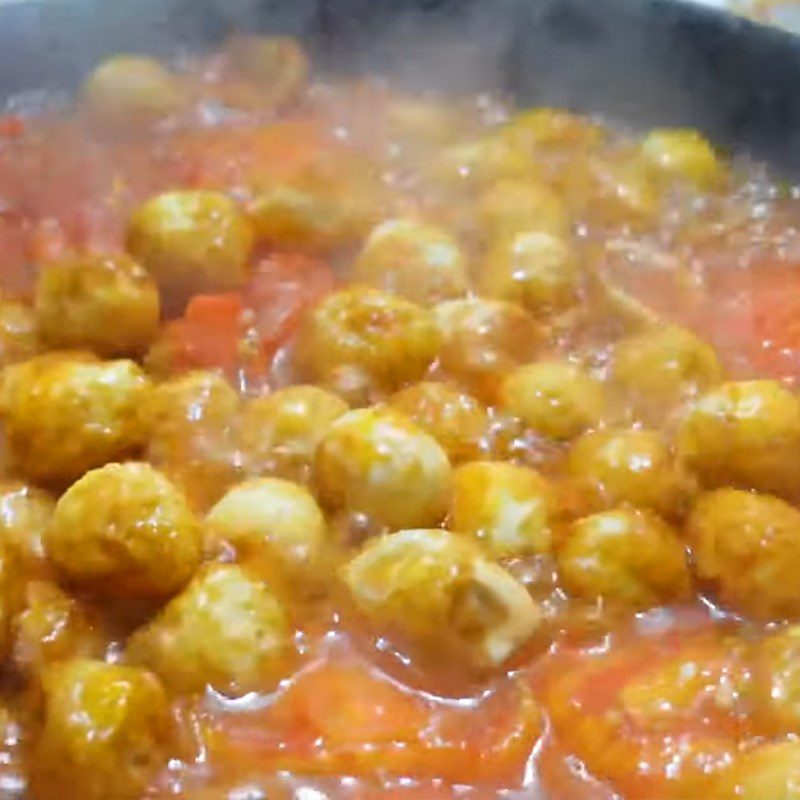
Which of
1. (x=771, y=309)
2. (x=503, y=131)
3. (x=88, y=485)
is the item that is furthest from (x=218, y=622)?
(x=503, y=131)

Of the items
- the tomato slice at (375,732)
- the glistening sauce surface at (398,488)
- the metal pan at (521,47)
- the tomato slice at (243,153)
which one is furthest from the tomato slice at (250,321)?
the metal pan at (521,47)

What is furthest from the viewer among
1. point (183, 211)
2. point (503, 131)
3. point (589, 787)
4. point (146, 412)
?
point (503, 131)

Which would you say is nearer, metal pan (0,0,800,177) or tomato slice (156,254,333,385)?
tomato slice (156,254,333,385)

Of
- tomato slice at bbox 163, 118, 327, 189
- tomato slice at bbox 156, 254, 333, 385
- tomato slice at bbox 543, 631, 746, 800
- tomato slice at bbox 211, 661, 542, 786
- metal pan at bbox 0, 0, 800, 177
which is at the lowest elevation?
tomato slice at bbox 211, 661, 542, 786

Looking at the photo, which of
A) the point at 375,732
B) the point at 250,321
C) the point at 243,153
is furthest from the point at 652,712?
the point at 243,153

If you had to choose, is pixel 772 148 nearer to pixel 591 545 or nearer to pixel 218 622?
pixel 591 545

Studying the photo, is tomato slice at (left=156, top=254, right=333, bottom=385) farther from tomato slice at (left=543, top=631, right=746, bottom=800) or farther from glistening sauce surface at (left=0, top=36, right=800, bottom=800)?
tomato slice at (left=543, top=631, right=746, bottom=800)

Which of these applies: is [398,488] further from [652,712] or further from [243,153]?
[243,153]

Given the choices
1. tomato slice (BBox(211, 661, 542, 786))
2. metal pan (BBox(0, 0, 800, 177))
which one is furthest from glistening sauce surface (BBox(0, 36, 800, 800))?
metal pan (BBox(0, 0, 800, 177))

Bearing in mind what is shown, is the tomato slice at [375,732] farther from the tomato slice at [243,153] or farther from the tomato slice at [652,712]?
the tomato slice at [243,153]
